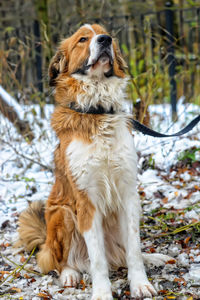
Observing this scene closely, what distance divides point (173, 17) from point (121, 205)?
5658 millimetres

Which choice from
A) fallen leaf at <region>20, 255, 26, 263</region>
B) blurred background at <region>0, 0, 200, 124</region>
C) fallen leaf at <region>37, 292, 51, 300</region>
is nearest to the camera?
fallen leaf at <region>37, 292, 51, 300</region>

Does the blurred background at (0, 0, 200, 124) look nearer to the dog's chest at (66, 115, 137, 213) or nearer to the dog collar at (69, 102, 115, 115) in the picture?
the dog collar at (69, 102, 115, 115)

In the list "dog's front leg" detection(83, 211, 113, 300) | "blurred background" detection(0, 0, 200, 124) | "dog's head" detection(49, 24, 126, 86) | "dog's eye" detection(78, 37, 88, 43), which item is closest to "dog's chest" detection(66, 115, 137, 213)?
"dog's front leg" detection(83, 211, 113, 300)

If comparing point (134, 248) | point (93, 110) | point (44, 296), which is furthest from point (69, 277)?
point (93, 110)

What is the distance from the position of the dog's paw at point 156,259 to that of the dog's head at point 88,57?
144 centimetres

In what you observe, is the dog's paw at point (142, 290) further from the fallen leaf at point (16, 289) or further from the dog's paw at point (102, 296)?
the fallen leaf at point (16, 289)

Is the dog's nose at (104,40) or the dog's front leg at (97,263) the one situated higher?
the dog's nose at (104,40)

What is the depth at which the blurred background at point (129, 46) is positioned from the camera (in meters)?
5.19

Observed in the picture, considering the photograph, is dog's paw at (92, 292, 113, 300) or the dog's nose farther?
the dog's nose

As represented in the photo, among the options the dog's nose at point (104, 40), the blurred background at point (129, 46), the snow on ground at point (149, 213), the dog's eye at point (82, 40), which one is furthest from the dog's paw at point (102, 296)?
the blurred background at point (129, 46)

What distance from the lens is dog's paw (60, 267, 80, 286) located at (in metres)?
2.72

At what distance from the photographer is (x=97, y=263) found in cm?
248

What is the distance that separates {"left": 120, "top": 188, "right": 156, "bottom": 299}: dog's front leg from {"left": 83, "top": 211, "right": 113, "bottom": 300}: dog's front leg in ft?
0.57

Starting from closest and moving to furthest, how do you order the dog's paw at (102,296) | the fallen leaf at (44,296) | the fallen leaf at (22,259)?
1. the dog's paw at (102,296)
2. the fallen leaf at (44,296)
3. the fallen leaf at (22,259)
